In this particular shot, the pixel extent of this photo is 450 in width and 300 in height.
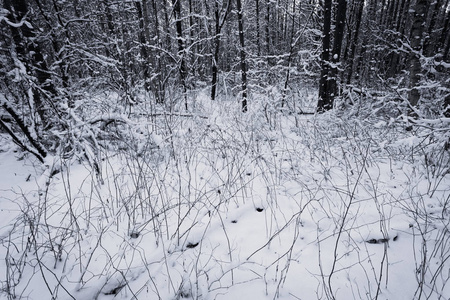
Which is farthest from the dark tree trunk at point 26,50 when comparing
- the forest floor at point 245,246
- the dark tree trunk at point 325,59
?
the dark tree trunk at point 325,59

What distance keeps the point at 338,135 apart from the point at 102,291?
4.36 metres

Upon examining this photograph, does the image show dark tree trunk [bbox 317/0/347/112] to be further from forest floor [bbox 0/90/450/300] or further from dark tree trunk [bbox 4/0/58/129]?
dark tree trunk [bbox 4/0/58/129]

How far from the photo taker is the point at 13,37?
12.0 ft

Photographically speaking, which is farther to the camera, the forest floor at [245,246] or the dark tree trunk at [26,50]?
the dark tree trunk at [26,50]

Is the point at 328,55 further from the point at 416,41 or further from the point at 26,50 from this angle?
the point at 26,50

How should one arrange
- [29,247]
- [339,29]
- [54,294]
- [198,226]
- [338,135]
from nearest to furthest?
[54,294] → [29,247] → [198,226] → [338,135] → [339,29]

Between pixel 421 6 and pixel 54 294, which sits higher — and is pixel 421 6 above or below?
above

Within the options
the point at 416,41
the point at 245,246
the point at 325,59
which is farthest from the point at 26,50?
the point at 416,41

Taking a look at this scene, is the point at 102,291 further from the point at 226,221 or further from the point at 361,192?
the point at 361,192

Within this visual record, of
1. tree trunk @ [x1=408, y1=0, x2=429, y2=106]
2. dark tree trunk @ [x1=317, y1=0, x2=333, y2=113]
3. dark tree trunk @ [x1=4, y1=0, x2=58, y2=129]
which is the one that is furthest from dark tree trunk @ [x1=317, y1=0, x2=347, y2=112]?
dark tree trunk @ [x1=4, y1=0, x2=58, y2=129]

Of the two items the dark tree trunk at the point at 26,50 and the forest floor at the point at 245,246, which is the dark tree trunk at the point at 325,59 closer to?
the forest floor at the point at 245,246

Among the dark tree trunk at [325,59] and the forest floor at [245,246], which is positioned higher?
the dark tree trunk at [325,59]

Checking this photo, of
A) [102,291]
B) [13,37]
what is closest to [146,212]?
[102,291]

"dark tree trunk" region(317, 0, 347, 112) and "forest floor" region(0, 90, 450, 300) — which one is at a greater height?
"dark tree trunk" region(317, 0, 347, 112)
